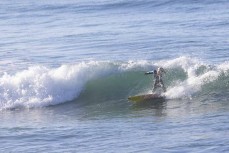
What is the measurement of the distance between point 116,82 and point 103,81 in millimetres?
661

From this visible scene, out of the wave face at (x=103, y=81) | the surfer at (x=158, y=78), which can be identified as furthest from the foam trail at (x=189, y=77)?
the surfer at (x=158, y=78)

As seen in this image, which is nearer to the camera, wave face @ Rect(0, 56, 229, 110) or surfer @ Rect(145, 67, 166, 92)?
surfer @ Rect(145, 67, 166, 92)

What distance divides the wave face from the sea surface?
0.14ft

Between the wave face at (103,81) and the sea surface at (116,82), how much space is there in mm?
44

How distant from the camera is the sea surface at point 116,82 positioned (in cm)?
2220

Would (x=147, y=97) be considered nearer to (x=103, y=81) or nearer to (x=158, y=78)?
(x=158, y=78)

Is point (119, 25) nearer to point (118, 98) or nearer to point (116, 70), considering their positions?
point (116, 70)

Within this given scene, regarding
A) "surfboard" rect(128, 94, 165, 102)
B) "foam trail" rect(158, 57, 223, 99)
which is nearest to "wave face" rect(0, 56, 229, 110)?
"foam trail" rect(158, 57, 223, 99)

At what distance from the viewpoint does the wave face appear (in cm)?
2928

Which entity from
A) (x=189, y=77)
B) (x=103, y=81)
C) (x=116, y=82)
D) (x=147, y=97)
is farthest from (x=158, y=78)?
(x=103, y=81)

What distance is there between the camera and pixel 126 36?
41531 millimetres

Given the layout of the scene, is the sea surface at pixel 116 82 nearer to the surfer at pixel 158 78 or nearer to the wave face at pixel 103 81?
the wave face at pixel 103 81

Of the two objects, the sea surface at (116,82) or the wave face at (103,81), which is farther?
the wave face at (103,81)

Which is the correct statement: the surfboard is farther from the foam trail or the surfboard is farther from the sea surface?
the foam trail
